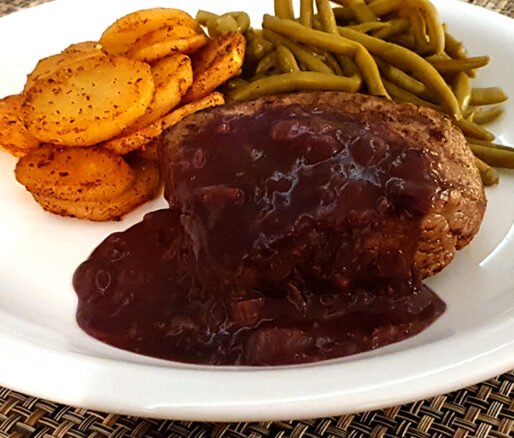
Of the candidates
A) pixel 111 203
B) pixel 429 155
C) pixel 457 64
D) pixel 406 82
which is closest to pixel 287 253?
pixel 429 155

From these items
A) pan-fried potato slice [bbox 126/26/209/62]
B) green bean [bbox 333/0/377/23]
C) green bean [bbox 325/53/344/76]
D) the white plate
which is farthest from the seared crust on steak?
green bean [bbox 333/0/377/23]

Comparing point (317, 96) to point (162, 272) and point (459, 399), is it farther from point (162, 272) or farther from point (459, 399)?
point (459, 399)

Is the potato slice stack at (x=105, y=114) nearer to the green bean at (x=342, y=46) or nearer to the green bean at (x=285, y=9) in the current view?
the green bean at (x=342, y=46)

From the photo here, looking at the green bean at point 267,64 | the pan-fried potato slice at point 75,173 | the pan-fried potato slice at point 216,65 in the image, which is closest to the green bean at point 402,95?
the green bean at point 267,64

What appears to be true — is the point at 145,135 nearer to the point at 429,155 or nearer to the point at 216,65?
the point at 216,65

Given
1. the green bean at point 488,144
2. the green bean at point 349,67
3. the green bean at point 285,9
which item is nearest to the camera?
the green bean at point 488,144

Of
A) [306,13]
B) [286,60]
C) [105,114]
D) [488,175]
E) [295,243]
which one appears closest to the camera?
[295,243]
